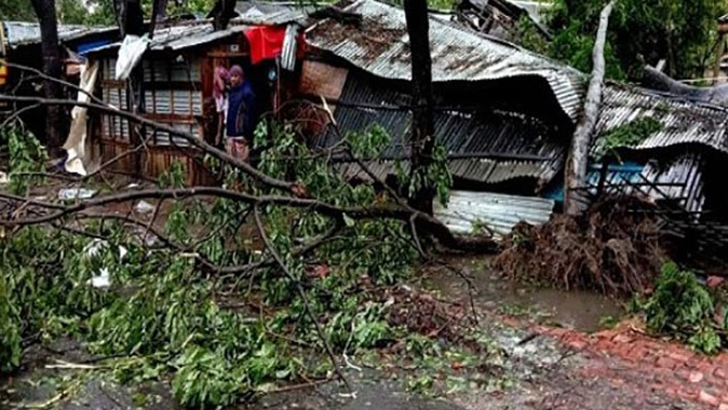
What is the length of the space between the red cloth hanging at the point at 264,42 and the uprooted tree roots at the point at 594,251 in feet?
15.1

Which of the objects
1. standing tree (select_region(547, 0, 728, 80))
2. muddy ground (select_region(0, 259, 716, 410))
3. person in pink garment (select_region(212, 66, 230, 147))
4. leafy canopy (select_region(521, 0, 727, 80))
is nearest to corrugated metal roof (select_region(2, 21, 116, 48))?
person in pink garment (select_region(212, 66, 230, 147))

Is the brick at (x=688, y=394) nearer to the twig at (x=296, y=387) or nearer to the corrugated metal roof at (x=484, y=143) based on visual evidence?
the twig at (x=296, y=387)

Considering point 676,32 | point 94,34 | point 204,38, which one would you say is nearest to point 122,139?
point 204,38

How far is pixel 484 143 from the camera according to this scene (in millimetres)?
8773

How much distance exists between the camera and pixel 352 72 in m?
10.2

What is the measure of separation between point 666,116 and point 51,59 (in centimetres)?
955

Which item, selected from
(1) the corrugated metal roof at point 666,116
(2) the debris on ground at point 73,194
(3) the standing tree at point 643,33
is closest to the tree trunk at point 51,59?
(2) the debris on ground at point 73,194

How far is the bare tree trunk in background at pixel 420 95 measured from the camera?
721 cm

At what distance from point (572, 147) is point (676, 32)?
6.94 meters

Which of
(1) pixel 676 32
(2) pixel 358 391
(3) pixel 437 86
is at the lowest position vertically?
(2) pixel 358 391

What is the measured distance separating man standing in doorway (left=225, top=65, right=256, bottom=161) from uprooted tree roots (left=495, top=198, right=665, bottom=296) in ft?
13.9

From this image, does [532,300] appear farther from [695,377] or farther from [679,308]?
[695,377]

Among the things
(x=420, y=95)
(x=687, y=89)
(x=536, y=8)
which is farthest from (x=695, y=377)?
(x=536, y=8)

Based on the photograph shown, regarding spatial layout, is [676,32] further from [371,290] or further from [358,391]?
[358,391]
